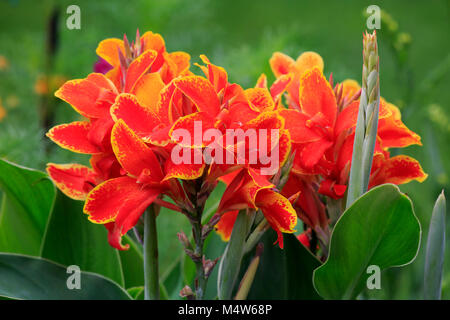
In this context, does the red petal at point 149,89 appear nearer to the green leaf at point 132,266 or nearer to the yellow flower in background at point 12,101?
the green leaf at point 132,266

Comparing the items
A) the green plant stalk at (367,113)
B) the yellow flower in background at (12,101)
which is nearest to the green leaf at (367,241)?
the green plant stalk at (367,113)

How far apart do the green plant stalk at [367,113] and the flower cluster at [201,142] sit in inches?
1.3

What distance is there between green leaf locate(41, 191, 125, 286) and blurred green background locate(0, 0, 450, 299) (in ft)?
0.33

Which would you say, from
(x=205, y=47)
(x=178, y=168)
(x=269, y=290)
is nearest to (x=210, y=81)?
(x=178, y=168)

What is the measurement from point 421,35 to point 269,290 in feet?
7.22

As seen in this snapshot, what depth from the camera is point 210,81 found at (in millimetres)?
351

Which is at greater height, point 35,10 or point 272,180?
point 35,10

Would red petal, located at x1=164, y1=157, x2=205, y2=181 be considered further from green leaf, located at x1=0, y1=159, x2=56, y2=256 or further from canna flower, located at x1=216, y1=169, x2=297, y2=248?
green leaf, located at x1=0, y1=159, x2=56, y2=256

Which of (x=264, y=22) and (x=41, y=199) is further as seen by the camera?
(x=264, y=22)

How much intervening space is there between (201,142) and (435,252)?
188 millimetres

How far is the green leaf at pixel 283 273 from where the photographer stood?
0.40m

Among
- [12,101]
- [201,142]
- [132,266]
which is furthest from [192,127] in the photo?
[12,101]

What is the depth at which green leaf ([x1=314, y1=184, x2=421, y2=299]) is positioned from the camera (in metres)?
0.32
